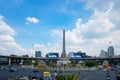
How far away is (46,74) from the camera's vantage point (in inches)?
1652

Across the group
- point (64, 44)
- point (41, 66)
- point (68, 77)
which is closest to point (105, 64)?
point (68, 77)

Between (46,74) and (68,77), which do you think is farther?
(46,74)

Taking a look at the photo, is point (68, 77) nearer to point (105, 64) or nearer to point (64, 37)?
point (105, 64)

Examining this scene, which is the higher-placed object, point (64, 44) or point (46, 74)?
point (64, 44)

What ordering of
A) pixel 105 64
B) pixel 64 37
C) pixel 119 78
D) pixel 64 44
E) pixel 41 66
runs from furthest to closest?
1. pixel 64 44
2. pixel 64 37
3. pixel 119 78
4. pixel 105 64
5. pixel 41 66

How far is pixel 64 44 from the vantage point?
152625 millimetres

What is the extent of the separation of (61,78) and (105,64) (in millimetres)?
5100

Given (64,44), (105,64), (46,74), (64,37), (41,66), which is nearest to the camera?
(41,66)

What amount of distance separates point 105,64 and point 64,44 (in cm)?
12277

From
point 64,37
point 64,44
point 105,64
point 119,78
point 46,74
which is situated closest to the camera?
point 105,64

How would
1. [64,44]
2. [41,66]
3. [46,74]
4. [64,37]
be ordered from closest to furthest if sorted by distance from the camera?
1. [41,66]
2. [46,74]
3. [64,37]
4. [64,44]

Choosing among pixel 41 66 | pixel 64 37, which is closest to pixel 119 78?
pixel 41 66

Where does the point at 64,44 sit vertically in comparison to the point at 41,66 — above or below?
above

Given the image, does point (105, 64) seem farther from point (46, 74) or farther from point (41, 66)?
point (46, 74)
